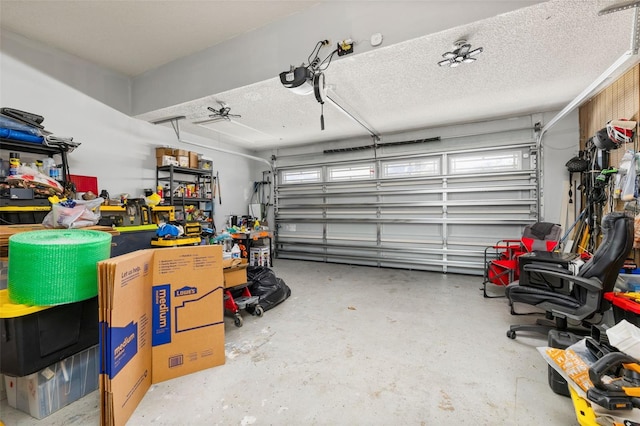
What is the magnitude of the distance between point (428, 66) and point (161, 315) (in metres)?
3.23

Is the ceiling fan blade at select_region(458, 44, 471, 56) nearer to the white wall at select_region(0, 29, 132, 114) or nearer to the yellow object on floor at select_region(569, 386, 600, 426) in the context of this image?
the yellow object on floor at select_region(569, 386, 600, 426)

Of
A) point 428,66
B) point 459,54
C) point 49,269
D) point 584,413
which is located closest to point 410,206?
point 428,66

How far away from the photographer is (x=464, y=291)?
3.70m

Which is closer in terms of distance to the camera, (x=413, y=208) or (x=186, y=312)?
(x=186, y=312)

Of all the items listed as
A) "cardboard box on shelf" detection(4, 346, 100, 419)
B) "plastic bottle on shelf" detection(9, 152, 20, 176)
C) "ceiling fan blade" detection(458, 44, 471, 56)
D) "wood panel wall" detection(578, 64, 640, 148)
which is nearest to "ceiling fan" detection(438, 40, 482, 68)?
"ceiling fan blade" detection(458, 44, 471, 56)

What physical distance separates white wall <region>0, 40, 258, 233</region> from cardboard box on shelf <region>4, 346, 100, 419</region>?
288 cm

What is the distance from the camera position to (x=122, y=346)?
4.54 feet

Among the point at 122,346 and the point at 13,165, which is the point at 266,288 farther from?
the point at 13,165

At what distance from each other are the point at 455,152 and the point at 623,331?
153 inches

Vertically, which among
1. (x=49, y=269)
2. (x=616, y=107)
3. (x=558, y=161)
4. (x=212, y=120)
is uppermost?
(x=212, y=120)

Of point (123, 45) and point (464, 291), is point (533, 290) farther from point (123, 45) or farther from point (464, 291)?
point (123, 45)

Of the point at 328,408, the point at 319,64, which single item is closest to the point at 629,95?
the point at 319,64

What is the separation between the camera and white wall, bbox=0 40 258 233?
2.87 metres

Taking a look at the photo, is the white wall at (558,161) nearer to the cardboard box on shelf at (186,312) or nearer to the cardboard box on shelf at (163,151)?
the cardboard box on shelf at (186,312)
